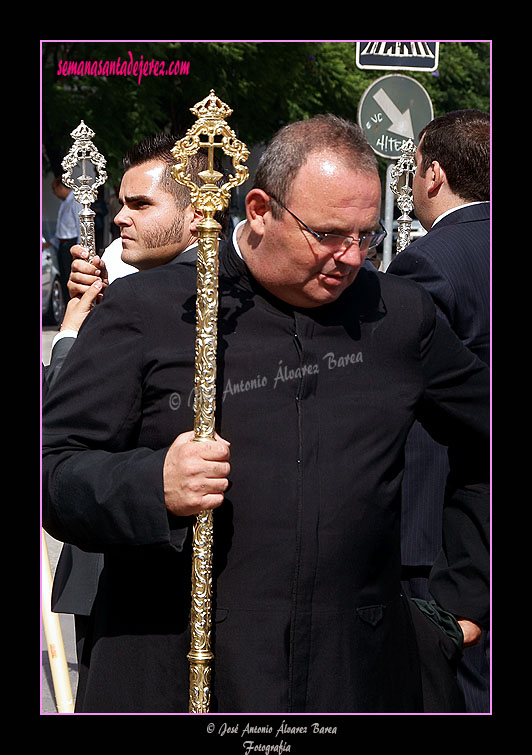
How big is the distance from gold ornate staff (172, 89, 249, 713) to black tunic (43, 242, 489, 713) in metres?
0.06

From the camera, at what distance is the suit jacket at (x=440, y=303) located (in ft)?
12.5

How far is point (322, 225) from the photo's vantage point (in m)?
2.64

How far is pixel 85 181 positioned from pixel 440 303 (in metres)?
1.41

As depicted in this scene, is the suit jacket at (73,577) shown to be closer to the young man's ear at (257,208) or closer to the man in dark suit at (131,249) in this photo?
the man in dark suit at (131,249)

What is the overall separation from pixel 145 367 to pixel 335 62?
23.0 meters

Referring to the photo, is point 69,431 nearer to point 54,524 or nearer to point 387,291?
point 54,524

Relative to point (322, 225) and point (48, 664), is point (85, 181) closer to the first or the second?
point (322, 225)

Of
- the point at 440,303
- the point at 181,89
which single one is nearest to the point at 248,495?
the point at 440,303

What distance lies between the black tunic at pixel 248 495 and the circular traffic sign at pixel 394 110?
5833 millimetres

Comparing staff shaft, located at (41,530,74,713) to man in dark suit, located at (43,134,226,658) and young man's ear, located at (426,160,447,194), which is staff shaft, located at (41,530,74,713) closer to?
man in dark suit, located at (43,134,226,658)

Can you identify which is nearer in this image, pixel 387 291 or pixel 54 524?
pixel 54 524

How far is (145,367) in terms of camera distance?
2.66 meters
